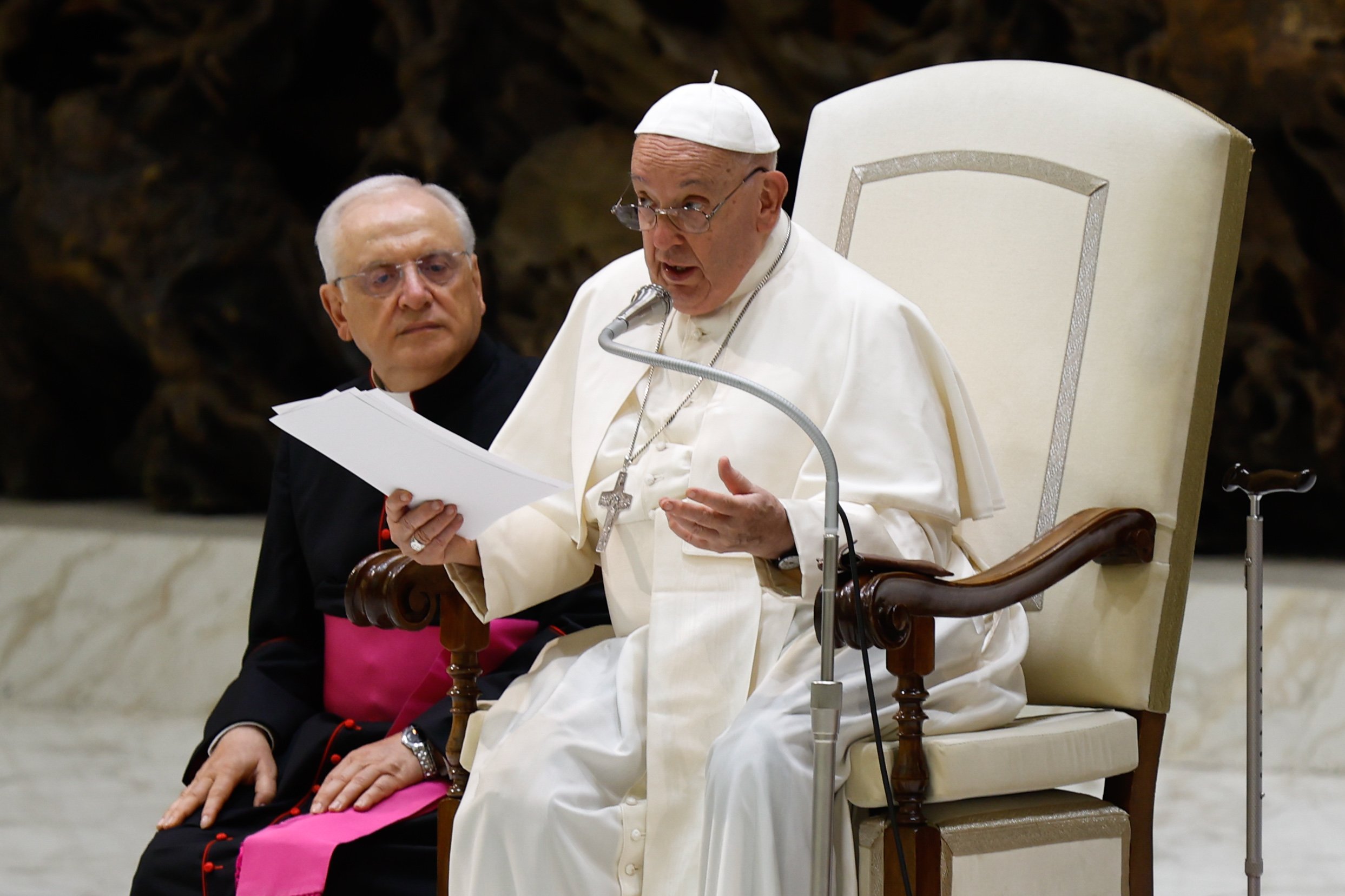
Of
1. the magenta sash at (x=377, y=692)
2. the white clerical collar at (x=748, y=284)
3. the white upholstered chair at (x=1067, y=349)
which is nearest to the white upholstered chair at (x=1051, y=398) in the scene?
the white upholstered chair at (x=1067, y=349)

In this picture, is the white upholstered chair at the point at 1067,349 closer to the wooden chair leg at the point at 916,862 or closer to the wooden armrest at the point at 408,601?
the wooden chair leg at the point at 916,862

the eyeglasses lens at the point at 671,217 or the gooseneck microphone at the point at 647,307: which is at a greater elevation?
the eyeglasses lens at the point at 671,217

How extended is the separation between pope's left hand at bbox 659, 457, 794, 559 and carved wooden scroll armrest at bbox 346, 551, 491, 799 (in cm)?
63

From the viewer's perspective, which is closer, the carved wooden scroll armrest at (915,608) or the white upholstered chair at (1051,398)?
the carved wooden scroll armrest at (915,608)

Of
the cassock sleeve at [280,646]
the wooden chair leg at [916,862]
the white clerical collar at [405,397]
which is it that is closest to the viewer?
the wooden chair leg at [916,862]

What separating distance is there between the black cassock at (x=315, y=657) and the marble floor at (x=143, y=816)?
129 centimetres

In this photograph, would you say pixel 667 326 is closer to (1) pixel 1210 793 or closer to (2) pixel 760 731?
(2) pixel 760 731

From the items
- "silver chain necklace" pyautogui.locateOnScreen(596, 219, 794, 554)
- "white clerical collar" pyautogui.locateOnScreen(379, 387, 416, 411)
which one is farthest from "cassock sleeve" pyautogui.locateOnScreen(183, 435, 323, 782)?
"silver chain necklace" pyautogui.locateOnScreen(596, 219, 794, 554)

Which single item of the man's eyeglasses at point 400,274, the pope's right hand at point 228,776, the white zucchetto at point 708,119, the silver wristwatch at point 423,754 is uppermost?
the white zucchetto at point 708,119

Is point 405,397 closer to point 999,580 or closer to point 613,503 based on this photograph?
point 613,503

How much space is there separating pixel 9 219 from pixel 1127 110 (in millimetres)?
5348

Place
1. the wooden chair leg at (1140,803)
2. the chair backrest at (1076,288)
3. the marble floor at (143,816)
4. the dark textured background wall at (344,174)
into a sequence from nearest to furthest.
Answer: the wooden chair leg at (1140,803) → the chair backrest at (1076,288) → the marble floor at (143,816) → the dark textured background wall at (344,174)

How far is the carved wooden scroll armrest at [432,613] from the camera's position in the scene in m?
2.77

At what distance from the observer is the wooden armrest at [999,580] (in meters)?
2.32
